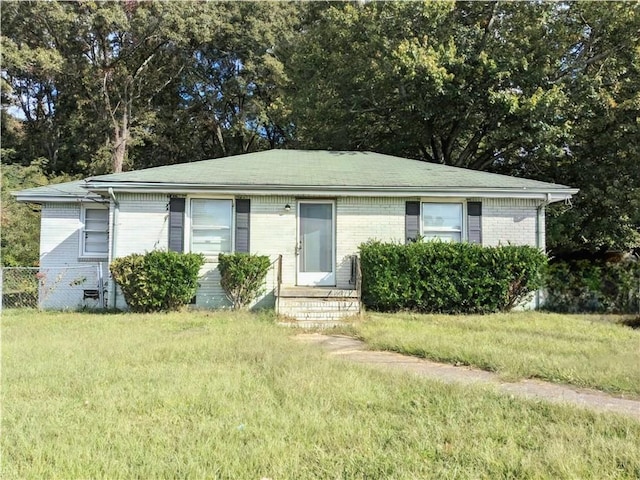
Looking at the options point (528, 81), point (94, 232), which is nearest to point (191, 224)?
point (94, 232)

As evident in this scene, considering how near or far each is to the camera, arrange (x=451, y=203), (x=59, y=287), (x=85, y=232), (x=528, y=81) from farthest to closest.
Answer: (x=528, y=81), (x=85, y=232), (x=59, y=287), (x=451, y=203)

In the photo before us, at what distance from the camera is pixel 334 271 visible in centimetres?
1110

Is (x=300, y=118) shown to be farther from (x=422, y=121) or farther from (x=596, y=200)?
(x=596, y=200)

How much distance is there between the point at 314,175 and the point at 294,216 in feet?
4.48

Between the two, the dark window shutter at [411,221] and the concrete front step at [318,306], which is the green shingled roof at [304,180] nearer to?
the dark window shutter at [411,221]

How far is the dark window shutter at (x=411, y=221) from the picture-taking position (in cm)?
1110

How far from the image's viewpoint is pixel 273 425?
372 cm

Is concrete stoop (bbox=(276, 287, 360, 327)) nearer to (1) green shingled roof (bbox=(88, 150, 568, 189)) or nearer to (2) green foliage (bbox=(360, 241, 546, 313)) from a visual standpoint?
(2) green foliage (bbox=(360, 241, 546, 313))

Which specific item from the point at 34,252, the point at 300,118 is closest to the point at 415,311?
the point at 300,118

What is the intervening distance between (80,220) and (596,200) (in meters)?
16.2

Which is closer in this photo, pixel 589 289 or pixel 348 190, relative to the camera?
pixel 348 190

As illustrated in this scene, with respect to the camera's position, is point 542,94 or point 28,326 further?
point 542,94

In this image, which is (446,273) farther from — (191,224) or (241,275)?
(191,224)

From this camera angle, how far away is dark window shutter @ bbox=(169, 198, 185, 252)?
35.2 ft
